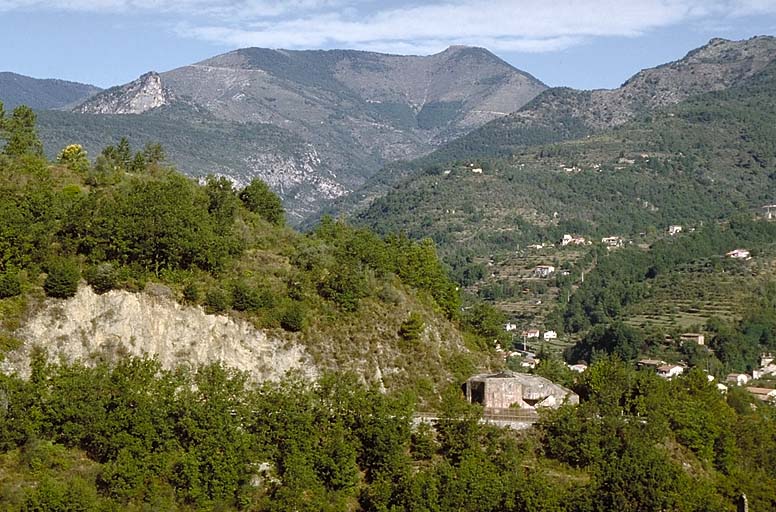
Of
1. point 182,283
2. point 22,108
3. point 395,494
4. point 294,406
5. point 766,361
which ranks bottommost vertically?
point 766,361

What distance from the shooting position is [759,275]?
99125 mm

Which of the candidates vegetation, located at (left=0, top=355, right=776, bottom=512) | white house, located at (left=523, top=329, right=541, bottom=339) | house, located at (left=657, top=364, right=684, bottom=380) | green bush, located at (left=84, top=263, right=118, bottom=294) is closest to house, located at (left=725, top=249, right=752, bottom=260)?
white house, located at (left=523, top=329, right=541, bottom=339)

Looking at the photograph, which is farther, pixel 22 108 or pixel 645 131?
pixel 645 131

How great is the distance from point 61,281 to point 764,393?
168ft

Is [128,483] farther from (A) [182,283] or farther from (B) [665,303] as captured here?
(B) [665,303]

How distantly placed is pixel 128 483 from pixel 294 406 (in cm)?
592

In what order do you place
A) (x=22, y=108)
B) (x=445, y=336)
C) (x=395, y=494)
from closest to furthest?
(x=395, y=494) → (x=445, y=336) → (x=22, y=108)

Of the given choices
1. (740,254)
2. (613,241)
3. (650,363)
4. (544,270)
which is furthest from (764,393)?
(613,241)

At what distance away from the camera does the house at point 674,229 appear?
131 metres

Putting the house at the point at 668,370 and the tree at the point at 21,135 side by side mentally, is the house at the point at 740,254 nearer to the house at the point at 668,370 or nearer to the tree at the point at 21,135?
the house at the point at 668,370

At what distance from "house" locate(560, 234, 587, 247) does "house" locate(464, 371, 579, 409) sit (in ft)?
309

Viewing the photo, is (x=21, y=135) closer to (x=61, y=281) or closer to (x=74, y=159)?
(x=74, y=159)

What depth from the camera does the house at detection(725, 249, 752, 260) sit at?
105250 millimetres

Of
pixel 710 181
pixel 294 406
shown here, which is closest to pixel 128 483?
pixel 294 406
